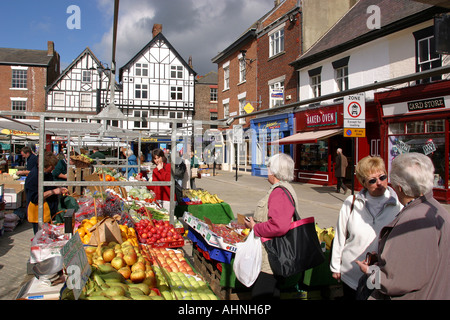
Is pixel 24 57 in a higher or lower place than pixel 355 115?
higher

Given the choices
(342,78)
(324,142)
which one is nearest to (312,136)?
(324,142)

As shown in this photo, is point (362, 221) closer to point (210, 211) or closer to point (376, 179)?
point (376, 179)

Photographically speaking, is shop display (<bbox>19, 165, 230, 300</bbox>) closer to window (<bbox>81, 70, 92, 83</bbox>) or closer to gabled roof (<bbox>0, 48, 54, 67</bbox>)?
window (<bbox>81, 70, 92, 83</bbox>)

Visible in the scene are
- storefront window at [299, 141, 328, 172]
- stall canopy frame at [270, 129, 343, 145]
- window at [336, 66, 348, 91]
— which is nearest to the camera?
stall canopy frame at [270, 129, 343, 145]

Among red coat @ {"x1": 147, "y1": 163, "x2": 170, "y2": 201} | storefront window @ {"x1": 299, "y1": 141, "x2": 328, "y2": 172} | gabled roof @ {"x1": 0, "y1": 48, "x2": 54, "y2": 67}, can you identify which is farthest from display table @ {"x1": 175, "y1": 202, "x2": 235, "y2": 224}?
gabled roof @ {"x1": 0, "y1": 48, "x2": 54, "y2": 67}

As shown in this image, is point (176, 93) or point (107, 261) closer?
point (107, 261)

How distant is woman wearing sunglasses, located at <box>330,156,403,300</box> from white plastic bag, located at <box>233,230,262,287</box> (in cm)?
68

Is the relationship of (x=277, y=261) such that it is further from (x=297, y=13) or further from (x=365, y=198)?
(x=297, y=13)

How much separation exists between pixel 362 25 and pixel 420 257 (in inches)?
623

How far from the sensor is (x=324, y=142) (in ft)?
55.1

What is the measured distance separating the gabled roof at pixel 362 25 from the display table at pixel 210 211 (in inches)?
390

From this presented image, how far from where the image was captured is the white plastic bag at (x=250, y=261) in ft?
9.23

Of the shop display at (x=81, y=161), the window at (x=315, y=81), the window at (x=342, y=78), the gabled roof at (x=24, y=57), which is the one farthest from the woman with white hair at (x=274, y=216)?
the gabled roof at (x=24, y=57)

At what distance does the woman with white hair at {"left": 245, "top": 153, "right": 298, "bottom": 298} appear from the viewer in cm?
280
